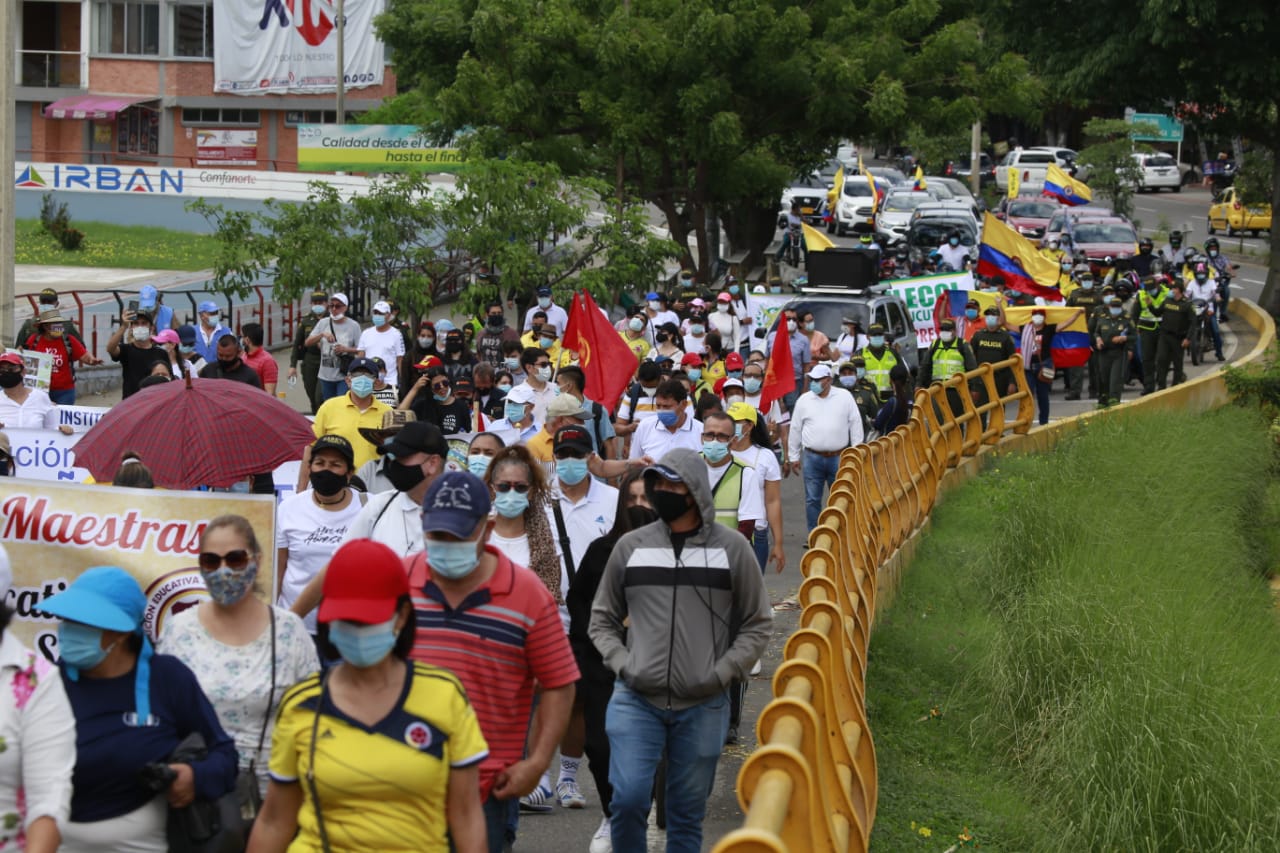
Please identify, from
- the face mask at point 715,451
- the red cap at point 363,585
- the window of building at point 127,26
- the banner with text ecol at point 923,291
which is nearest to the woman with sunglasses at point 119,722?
the red cap at point 363,585

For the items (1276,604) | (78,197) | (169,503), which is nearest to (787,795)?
(169,503)

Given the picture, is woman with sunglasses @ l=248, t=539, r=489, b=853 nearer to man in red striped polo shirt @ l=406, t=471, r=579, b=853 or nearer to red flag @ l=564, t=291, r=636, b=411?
man in red striped polo shirt @ l=406, t=471, r=579, b=853

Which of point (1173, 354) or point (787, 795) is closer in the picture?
point (787, 795)

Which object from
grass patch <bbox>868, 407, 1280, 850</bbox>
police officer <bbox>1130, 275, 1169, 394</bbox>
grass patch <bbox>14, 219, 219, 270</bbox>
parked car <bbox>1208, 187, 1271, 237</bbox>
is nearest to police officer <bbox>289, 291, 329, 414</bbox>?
grass patch <bbox>868, 407, 1280, 850</bbox>

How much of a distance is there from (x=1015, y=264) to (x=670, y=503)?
2252cm

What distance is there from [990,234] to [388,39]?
45.2 ft

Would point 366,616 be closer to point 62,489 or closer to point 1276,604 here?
point 62,489

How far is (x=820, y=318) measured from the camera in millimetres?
23047

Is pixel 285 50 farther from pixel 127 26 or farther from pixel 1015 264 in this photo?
pixel 1015 264

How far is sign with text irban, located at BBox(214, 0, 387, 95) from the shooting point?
61.6 meters

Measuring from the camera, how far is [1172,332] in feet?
82.5

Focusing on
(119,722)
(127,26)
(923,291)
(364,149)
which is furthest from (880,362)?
(127,26)

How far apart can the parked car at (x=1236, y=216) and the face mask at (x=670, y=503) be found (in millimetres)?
49548

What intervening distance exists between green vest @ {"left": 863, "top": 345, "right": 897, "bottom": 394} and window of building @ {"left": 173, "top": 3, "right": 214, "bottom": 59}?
49.8m
